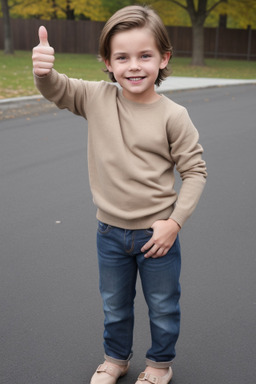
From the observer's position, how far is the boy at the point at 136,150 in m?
2.33

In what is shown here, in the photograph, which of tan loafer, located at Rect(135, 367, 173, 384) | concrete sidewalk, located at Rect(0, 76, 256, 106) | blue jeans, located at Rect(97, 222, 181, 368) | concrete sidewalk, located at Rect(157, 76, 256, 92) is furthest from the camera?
concrete sidewalk, located at Rect(157, 76, 256, 92)

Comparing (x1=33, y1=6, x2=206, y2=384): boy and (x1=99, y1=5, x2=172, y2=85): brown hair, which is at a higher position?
(x1=99, y1=5, x2=172, y2=85): brown hair

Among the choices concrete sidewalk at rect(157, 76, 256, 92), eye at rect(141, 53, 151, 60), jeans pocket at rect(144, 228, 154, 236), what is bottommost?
concrete sidewalk at rect(157, 76, 256, 92)

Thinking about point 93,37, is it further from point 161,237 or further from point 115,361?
point 161,237

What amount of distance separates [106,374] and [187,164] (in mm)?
1126

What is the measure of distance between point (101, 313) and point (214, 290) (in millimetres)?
806

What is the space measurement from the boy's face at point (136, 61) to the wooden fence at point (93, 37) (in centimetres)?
3456

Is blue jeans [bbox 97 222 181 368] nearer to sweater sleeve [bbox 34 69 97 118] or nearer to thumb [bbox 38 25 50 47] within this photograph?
sweater sleeve [bbox 34 69 97 118]

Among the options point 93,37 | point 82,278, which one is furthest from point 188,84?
point 93,37

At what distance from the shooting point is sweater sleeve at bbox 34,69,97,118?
2389 mm

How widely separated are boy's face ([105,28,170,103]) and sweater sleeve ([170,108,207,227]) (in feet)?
0.62

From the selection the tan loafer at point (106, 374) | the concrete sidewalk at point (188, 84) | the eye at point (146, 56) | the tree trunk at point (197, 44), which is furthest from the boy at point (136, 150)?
the tree trunk at point (197, 44)

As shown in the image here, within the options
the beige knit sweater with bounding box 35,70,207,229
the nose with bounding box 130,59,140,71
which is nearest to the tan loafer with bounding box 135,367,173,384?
the beige knit sweater with bounding box 35,70,207,229

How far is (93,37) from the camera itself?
36125 mm
